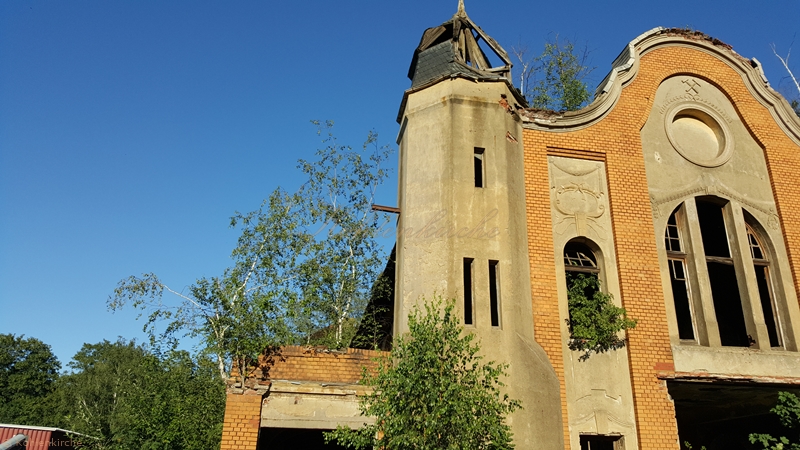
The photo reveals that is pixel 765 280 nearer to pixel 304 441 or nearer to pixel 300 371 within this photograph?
pixel 300 371

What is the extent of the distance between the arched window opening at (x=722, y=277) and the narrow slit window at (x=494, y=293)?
6.16 meters

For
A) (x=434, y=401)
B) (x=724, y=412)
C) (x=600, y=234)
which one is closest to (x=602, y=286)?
(x=600, y=234)

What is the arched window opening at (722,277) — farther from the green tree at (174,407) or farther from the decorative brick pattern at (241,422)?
the green tree at (174,407)

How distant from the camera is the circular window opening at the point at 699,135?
Answer: 13656 mm

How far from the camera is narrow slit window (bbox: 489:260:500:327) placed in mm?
10609

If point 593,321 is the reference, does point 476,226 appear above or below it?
above

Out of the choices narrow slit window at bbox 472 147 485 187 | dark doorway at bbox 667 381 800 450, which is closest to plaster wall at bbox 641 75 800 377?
dark doorway at bbox 667 381 800 450

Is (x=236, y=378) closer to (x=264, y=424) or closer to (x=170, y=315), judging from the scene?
(x=264, y=424)

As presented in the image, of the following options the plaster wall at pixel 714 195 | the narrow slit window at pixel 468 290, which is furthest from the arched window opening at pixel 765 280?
the narrow slit window at pixel 468 290

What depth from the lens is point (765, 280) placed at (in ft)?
44.0

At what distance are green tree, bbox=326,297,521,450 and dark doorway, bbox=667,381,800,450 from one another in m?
5.20

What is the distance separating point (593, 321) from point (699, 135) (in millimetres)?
6197

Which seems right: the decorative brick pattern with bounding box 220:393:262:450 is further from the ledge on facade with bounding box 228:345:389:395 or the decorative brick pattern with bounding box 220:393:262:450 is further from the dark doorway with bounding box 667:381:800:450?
the dark doorway with bounding box 667:381:800:450

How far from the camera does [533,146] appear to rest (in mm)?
12680
